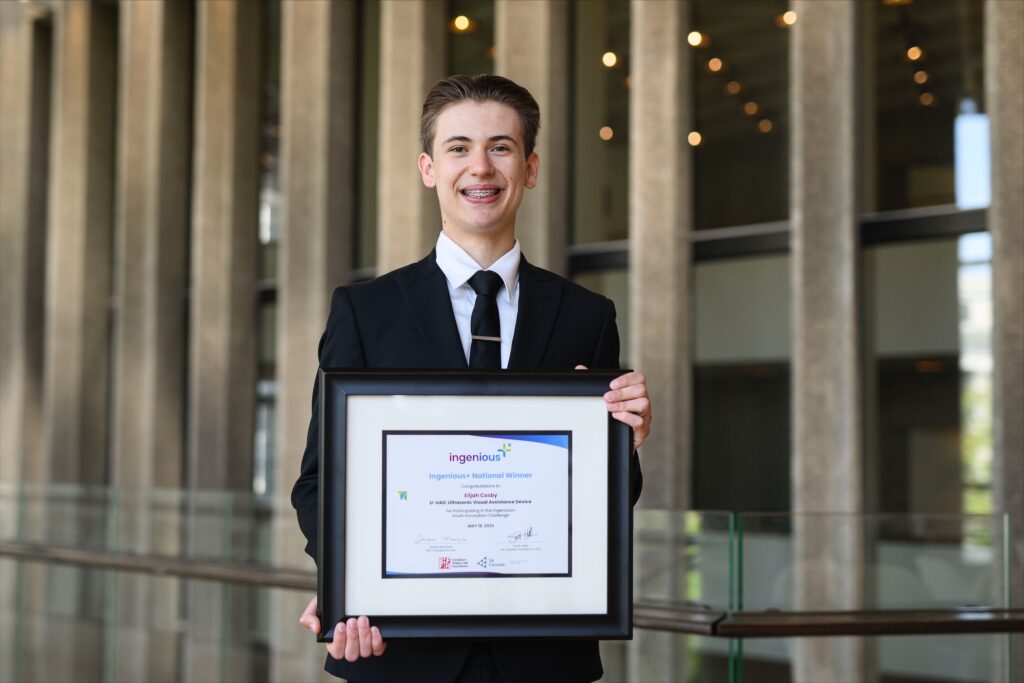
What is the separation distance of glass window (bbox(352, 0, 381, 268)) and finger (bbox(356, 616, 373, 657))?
7874 mm

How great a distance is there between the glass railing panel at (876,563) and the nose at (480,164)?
3151mm

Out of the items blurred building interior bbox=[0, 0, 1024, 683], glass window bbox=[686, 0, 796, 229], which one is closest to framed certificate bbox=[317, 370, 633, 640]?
blurred building interior bbox=[0, 0, 1024, 683]

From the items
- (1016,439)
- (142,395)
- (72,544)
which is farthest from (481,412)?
(142,395)

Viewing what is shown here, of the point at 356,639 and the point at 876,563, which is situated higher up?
the point at 356,639

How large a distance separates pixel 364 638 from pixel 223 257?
337 inches

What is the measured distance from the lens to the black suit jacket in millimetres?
1815

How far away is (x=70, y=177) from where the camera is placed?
11492 millimetres

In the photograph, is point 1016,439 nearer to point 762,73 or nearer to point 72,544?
point 762,73

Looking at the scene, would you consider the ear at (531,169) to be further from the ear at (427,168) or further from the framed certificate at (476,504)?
the framed certificate at (476,504)

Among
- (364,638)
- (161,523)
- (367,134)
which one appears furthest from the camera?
(367,134)

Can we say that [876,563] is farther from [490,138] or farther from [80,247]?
[80,247]

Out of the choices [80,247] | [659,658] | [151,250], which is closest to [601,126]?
[659,658]

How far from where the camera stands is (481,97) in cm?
188

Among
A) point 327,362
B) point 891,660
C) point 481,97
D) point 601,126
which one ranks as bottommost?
point 891,660
